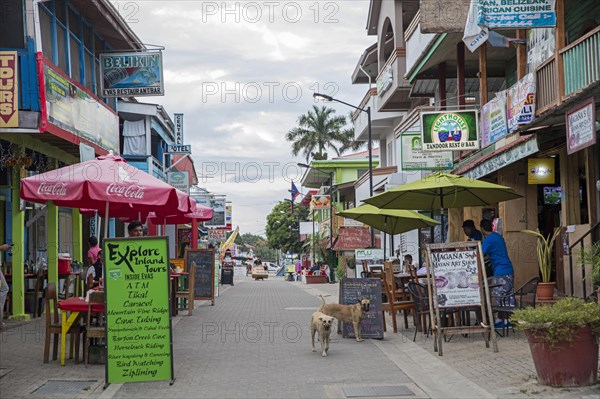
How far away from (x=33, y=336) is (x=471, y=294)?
24.6 feet

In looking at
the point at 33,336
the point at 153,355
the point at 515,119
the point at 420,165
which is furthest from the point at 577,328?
the point at 420,165

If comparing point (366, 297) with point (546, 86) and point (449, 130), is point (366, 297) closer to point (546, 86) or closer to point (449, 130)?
point (546, 86)

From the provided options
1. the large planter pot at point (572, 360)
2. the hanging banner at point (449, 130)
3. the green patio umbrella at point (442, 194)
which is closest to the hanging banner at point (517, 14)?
the green patio umbrella at point (442, 194)

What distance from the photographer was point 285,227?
3541 inches

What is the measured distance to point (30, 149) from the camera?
631 inches

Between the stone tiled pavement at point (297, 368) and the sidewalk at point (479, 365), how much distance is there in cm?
1

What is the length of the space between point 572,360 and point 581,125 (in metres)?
4.62

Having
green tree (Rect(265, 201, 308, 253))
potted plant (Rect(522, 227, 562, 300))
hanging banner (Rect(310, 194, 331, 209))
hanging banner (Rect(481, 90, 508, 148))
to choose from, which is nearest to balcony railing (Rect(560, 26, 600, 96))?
potted plant (Rect(522, 227, 562, 300))

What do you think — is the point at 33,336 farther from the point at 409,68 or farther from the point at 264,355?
the point at 409,68

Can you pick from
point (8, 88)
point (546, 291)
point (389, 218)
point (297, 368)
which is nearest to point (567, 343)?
point (297, 368)

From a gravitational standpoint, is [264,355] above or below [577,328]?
below

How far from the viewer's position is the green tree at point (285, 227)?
89.4m

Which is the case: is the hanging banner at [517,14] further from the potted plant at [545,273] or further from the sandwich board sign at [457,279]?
the sandwich board sign at [457,279]

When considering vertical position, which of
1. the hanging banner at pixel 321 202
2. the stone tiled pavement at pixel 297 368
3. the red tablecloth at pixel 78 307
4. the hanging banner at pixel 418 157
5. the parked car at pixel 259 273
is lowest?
the parked car at pixel 259 273
